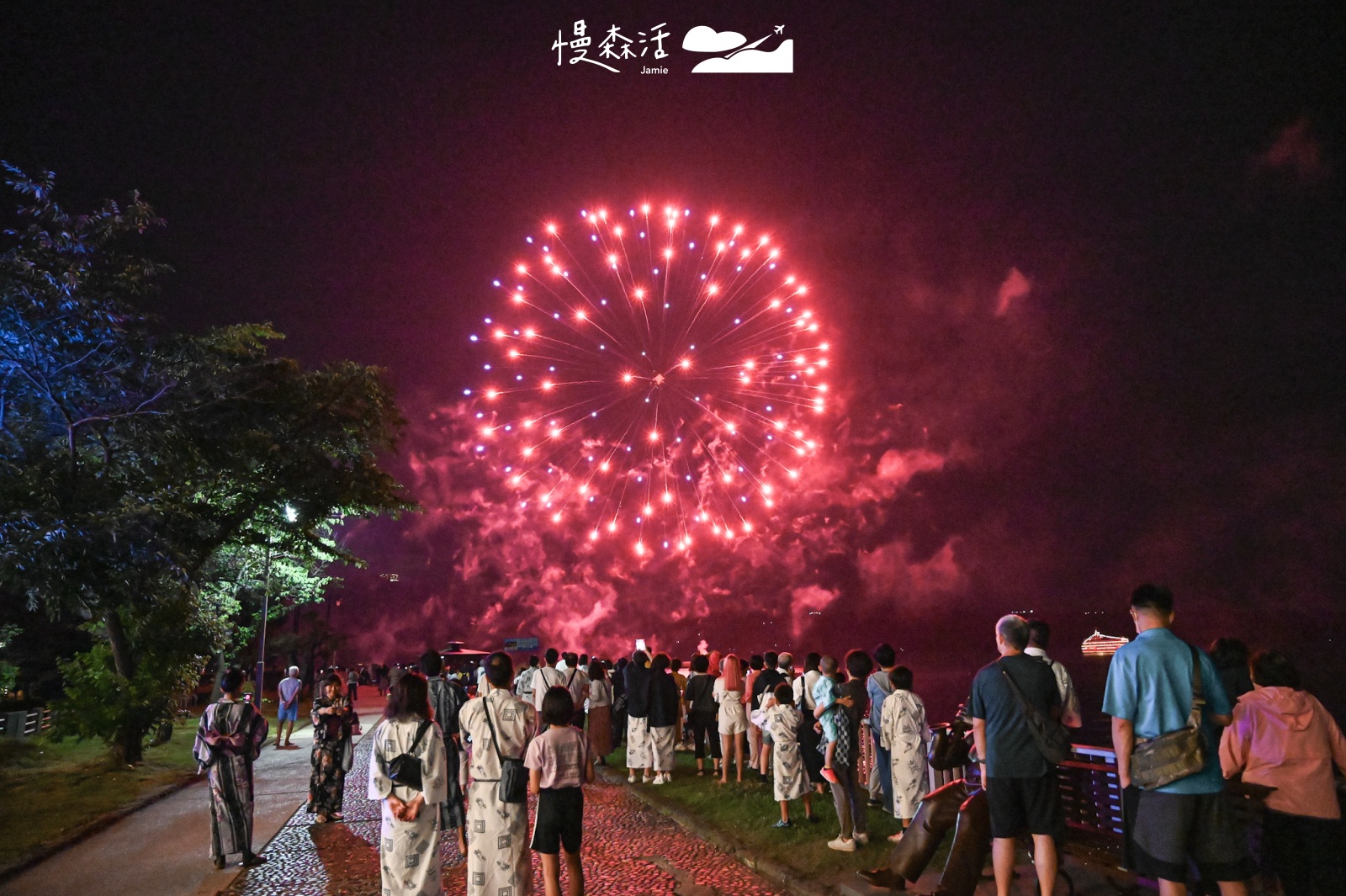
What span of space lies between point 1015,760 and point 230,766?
7.36m

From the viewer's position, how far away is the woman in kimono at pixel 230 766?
7.67m

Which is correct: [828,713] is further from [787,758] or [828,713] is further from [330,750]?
[330,750]

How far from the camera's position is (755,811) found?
30.3 feet

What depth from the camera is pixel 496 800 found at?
5750mm

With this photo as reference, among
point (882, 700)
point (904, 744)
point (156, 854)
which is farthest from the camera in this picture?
point (882, 700)

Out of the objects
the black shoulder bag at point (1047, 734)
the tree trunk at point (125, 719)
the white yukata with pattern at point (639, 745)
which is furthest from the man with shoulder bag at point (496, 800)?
the tree trunk at point (125, 719)

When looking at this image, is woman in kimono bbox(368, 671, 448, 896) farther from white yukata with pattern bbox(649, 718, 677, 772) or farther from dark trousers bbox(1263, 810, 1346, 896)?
white yukata with pattern bbox(649, 718, 677, 772)

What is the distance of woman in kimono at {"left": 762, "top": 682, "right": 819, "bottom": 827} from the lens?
27.7 feet

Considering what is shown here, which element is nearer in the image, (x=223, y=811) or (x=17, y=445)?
(x=223, y=811)

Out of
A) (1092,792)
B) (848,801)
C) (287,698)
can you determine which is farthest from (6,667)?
(1092,792)

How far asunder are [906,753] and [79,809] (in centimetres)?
1094

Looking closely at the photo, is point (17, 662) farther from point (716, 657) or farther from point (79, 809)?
point (716, 657)

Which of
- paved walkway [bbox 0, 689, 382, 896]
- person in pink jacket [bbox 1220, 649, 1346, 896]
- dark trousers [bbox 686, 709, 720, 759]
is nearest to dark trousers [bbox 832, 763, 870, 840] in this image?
person in pink jacket [bbox 1220, 649, 1346, 896]

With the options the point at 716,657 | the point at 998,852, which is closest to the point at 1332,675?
the point at 716,657
